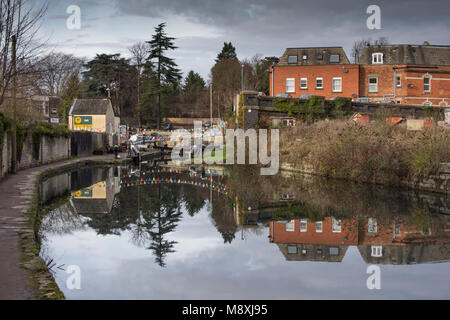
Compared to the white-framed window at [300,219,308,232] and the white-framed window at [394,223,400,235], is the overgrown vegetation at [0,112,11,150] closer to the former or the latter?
the white-framed window at [300,219,308,232]

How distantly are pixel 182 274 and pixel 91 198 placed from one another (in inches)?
332

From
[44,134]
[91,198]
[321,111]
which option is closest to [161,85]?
[321,111]

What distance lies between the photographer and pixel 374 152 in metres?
17.6

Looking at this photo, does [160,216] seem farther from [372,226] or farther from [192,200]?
[372,226]

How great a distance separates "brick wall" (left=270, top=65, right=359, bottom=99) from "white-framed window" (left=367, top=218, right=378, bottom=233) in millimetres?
35449

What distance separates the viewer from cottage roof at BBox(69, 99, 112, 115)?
43781 millimetres

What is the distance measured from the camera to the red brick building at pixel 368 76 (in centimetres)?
4434

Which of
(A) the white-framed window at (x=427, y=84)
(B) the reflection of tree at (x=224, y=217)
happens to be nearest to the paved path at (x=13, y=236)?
(B) the reflection of tree at (x=224, y=217)

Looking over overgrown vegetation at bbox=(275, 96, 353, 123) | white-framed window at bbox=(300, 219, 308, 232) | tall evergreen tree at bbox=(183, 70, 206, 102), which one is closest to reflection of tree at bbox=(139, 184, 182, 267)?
white-framed window at bbox=(300, 219, 308, 232)

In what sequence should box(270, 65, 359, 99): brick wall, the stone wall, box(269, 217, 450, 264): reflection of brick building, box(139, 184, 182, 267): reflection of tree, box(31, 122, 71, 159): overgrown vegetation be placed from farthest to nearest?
box(270, 65, 359, 99): brick wall → box(31, 122, 71, 159): overgrown vegetation → the stone wall → box(139, 184, 182, 267): reflection of tree → box(269, 217, 450, 264): reflection of brick building

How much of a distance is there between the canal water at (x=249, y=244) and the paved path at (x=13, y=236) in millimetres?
509

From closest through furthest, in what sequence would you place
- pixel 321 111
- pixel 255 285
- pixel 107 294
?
pixel 107 294
pixel 255 285
pixel 321 111

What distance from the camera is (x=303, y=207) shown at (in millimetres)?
12125
